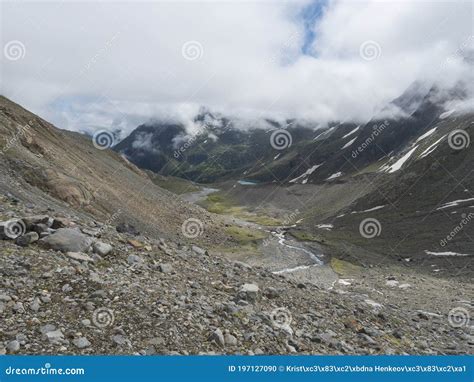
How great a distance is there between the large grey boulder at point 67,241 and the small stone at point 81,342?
5.90m

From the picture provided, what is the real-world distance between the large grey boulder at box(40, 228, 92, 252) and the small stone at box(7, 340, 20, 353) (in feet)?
20.1

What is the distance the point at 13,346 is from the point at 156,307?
15.2 ft

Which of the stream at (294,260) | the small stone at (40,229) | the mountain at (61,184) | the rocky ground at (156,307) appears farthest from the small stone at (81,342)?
the stream at (294,260)

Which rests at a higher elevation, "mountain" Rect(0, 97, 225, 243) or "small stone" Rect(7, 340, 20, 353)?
"mountain" Rect(0, 97, 225, 243)

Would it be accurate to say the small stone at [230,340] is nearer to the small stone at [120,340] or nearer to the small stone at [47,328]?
the small stone at [120,340]

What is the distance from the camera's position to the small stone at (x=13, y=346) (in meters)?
10.6

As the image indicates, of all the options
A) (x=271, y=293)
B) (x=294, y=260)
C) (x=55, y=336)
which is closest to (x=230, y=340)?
(x=55, y=336)

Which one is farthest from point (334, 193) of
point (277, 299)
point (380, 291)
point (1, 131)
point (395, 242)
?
point (277, 299)

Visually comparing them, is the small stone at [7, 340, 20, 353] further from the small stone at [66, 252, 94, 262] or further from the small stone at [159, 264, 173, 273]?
the small stone at [159, 264, 173, 273]

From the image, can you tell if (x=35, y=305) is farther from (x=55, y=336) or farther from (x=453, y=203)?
(x=453, y=203)

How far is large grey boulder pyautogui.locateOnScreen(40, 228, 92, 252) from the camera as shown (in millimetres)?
16594

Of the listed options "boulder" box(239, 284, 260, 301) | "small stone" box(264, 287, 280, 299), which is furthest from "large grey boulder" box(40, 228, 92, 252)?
"small stone" box(264, 287, 280, 299)

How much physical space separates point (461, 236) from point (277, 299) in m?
69.6

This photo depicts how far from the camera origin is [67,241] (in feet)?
55.6
